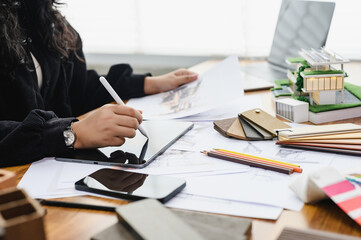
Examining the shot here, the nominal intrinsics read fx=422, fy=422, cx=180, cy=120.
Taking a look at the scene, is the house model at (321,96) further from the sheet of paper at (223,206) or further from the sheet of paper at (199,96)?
the sheet of paper at (223,206)

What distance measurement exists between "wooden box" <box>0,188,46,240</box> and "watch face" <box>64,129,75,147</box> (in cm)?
39

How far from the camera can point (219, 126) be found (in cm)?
93

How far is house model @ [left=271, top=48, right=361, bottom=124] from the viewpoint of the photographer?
0.97 metres

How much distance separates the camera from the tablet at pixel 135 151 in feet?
2.62

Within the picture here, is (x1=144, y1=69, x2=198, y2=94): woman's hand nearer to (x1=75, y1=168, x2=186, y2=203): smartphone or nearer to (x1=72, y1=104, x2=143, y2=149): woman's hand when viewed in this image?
(x1=72, y1=104, x2=143, y2=149): woman's hand

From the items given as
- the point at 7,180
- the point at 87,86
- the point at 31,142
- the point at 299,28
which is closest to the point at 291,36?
the point at 299,28

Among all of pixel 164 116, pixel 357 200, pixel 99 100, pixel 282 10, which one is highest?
pixel 282 10

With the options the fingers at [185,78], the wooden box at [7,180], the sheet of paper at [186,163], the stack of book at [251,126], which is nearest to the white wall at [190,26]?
the fingers at [185,78]

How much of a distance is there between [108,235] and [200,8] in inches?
60.3

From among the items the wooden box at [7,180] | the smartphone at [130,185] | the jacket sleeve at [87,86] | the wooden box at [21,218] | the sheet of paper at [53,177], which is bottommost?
the jacket sleeve at [87,86]

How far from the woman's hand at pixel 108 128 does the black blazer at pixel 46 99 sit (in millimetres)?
41

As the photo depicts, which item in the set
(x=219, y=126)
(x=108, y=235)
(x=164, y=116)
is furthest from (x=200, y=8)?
(x=108, y=235)

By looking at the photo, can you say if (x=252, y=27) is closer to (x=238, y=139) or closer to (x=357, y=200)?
(x=238, y=139)

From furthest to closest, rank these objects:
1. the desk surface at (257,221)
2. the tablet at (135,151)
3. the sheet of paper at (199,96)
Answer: the sheet of paper at (199,96) < the tablet at (135,151) < the desk surface at (257,221)
